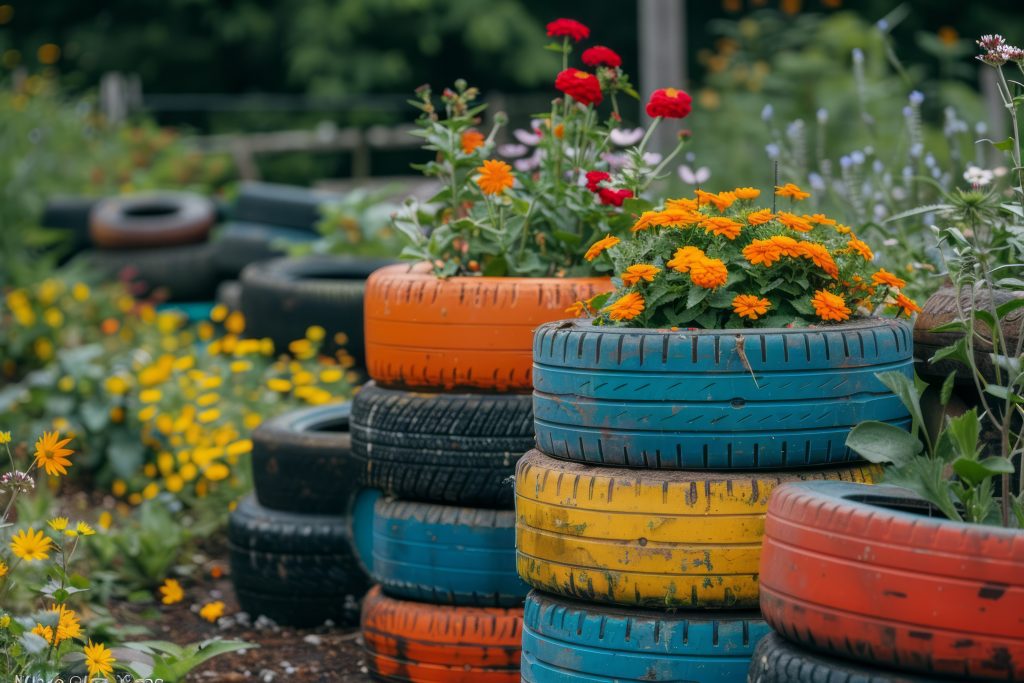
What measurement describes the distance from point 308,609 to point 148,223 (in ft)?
16.4

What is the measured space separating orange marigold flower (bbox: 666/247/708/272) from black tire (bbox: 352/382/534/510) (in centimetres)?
76

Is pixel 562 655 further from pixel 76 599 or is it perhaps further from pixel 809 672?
pixel 76 599

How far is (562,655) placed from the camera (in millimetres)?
2672

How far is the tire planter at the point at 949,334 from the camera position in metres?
2.79

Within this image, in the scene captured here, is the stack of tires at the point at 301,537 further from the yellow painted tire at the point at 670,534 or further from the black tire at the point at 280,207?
the black tire at the point at 280,207

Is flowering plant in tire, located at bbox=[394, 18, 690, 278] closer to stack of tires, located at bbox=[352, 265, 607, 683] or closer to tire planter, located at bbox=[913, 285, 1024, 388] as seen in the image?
stack of tires, located at bbox=[352, 265, 607, 683]

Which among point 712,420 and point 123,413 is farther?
point 123,413

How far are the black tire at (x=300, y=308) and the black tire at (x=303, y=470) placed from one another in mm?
1601

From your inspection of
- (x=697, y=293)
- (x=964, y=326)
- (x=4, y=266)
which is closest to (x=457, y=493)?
(x=697, y=293)

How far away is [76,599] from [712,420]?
233 cm

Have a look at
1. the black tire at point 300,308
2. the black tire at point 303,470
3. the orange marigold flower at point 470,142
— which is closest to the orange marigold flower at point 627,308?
the orange marigold flower at point 470,142

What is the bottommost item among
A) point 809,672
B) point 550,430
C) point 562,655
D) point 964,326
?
point 562,655

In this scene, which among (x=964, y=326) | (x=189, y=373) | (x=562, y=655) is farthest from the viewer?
(x=189, y=373)

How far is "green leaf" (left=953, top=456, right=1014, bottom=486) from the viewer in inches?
87.0
